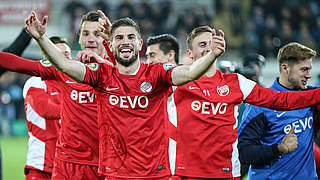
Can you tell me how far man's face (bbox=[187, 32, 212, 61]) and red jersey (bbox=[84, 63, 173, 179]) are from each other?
115cm

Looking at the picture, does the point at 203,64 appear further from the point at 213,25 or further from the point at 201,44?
the point at 213,25

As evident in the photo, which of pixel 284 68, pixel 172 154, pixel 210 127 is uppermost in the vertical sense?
pixel 284 68

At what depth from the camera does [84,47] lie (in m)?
5.80

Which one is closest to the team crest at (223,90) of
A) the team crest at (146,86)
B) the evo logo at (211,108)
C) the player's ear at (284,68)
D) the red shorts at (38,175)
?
the evo logo at (211,108)

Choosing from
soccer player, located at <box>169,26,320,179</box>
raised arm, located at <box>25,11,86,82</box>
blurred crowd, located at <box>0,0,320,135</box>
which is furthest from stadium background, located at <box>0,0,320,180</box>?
raised arm, located at <box>25,11,86,82</box>

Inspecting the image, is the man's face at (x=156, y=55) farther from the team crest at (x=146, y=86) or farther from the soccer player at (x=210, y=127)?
the team crest at (x=146, y=86)

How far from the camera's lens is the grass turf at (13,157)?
12.1m

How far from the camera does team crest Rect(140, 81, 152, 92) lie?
4.56 meters

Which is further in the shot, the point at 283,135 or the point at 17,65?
the point at 283,135

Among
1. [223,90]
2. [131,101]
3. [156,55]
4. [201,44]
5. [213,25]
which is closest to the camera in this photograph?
[131,101]

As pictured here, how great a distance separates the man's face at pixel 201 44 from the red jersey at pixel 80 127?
1.26 m

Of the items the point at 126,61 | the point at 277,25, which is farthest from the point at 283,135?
the point at 277,25

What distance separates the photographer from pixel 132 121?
14.9 feet

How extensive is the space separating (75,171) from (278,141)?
2.05 metres
